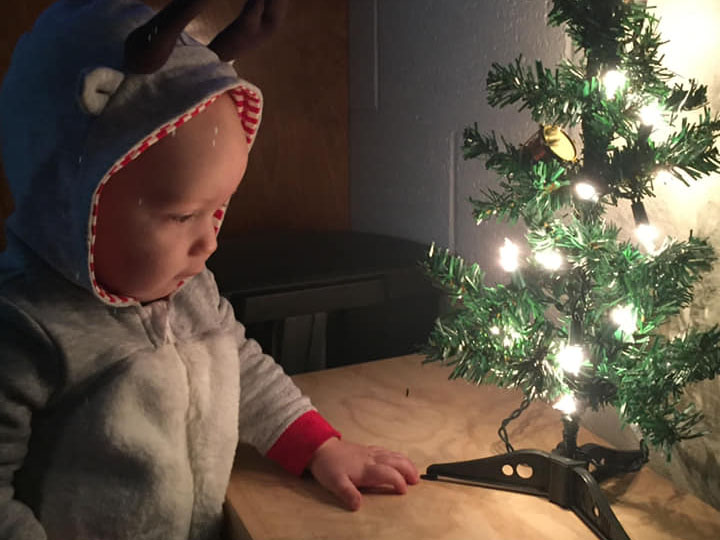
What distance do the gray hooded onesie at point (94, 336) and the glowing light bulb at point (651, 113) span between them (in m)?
0.39

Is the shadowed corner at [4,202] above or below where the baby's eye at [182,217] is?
below

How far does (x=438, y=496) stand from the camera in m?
0.81

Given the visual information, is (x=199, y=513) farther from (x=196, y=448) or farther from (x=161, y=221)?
(x=161, y=221)

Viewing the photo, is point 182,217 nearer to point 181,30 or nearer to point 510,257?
point 181,30

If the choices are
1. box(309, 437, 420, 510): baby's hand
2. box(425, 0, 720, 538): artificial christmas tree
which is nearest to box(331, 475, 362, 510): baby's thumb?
box(309, 437, 420, 510): baby's hand

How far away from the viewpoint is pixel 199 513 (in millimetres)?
804

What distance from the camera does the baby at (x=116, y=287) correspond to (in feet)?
2.15

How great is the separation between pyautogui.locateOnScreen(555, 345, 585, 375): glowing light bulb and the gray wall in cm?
40

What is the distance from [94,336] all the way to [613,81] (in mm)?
577

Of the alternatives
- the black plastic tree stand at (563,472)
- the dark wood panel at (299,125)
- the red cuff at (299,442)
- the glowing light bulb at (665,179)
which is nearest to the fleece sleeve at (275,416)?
the red cuff at (299,442)

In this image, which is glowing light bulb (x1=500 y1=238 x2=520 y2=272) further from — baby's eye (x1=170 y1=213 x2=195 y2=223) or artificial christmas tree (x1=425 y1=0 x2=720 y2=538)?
baby's eye (x1=170 y1=213 x2=195 y2=223)

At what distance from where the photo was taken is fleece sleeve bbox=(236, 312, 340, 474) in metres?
0.87

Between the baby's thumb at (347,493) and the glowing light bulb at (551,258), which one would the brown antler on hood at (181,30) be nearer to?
the glowing light bulb at (551,258)

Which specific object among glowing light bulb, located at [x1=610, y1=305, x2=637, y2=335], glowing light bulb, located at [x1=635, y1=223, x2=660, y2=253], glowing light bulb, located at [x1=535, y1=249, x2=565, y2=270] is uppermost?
glowing light bulb, located at [x1=635, y1=223, x2=660, y2=253]
